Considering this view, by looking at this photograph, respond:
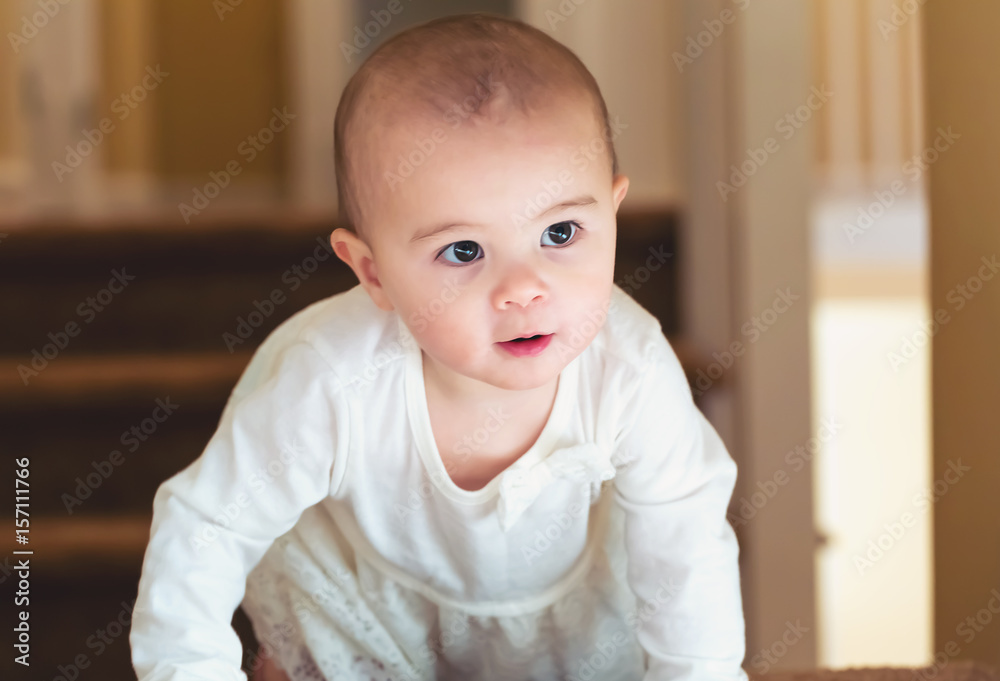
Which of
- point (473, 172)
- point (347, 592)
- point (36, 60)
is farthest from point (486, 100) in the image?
point (36, 60)

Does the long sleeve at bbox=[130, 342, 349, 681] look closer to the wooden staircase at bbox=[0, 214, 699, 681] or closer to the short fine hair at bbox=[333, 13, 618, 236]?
the short fine hair at bbox=[333, 13, 618, 236]

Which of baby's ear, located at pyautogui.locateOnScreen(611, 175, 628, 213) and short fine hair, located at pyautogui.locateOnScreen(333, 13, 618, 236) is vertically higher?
short fine hair, located at pyautogui.locateOnScreen(333, 13, 618, 236)

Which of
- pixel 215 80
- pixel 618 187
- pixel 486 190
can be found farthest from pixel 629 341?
pixel 215 80

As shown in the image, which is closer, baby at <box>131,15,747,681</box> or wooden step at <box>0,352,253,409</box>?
baby at <box>131,15,747,681</box>

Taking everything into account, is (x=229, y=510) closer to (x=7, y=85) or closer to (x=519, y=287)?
(x=519, y=287)

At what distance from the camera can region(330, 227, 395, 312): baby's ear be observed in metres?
0.86

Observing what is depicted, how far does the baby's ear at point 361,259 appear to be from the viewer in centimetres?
86

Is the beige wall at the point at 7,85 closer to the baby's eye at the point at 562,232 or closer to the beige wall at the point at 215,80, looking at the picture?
the beige wall at the point at 215,80

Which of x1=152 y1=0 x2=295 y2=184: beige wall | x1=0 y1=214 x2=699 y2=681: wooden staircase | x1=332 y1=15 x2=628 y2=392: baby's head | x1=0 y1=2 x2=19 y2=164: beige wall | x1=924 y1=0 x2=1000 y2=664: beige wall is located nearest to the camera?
x1=332 y1=15 x2=628 y2=392: baby's head

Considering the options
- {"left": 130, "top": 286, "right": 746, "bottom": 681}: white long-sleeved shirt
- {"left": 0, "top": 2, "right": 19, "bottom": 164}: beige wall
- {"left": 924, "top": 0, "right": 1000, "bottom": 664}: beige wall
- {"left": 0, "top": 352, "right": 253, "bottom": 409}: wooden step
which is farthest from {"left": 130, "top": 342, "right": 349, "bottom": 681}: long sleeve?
{"left": 0, "top": 2, "right": 19, "bottom": 164}: beige wall

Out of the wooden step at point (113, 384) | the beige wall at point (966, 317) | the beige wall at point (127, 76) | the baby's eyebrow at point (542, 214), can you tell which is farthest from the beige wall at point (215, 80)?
the baby's eyebrow at point (542, 214)

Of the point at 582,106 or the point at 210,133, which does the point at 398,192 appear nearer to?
the point at 582,106

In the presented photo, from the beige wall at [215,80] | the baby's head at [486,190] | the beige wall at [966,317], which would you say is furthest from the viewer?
the beige wall at [215,80]

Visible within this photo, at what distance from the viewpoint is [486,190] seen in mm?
753
